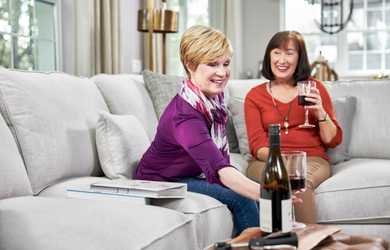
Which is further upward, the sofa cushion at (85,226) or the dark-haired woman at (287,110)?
A: the dark-haired woman at (287,110)

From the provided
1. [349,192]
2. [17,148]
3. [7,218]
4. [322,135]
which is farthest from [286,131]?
[7,218]

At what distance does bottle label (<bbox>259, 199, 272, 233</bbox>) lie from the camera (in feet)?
4.30

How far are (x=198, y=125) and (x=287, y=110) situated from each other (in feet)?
3.24

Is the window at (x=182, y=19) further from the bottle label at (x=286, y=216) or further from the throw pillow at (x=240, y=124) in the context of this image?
the bottle label at (x=286, y=216)

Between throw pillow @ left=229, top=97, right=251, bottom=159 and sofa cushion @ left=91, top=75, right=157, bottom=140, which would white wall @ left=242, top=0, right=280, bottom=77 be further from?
sofa cushion @ left=91, top=75, right=157, bottom=140

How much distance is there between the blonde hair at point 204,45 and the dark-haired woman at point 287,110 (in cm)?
80

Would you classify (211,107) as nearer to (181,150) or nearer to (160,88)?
(181,150)

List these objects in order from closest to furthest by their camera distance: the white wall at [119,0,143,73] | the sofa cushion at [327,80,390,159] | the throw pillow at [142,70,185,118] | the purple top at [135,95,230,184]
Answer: the purple top at [135,95,230,184] → the throw pillow at [142,70,185,118] → the sofa cushion at [327,80,390,159] → the white wall at [119,0,143,73]

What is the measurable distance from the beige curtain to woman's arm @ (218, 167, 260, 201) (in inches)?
88.5

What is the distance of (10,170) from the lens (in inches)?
68.8

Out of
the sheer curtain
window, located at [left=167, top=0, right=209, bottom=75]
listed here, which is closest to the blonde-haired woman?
window, located at [left=167, top=0, right=209, bottom=75]

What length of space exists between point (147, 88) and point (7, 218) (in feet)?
4.96

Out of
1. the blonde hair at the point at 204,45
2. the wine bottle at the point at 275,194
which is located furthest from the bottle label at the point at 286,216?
the blonde hair at the point at 204,45

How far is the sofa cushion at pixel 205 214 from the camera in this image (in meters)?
1.85
